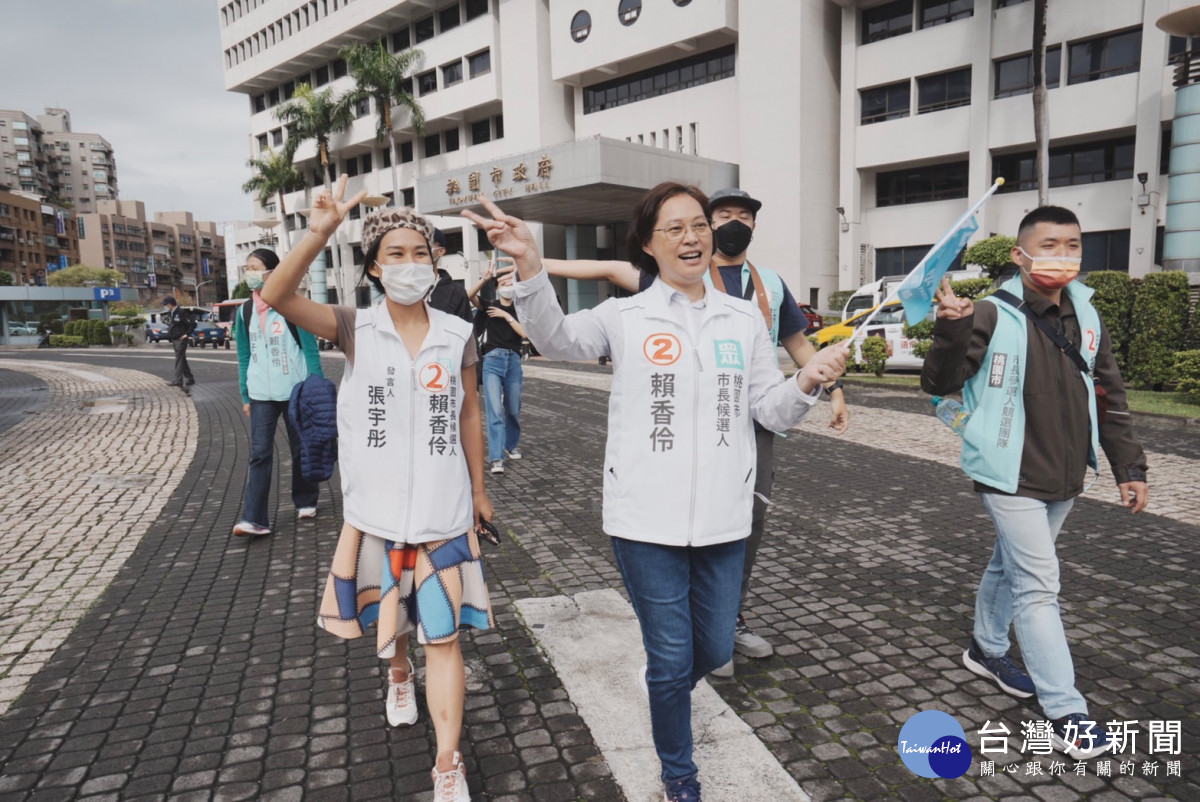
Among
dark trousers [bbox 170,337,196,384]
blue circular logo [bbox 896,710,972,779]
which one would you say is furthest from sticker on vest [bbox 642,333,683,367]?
dark trousers [bbox 170,337,196,384]

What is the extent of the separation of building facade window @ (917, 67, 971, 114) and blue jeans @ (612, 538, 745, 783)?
1098 inches

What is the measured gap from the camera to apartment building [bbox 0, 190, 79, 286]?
253 ft

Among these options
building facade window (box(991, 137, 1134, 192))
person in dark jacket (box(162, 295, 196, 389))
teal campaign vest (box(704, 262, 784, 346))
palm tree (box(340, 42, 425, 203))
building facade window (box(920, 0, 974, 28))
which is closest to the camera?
teal campaign vest (box(704, 262, 784, 346))

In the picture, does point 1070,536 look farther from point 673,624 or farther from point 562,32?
point 562,32

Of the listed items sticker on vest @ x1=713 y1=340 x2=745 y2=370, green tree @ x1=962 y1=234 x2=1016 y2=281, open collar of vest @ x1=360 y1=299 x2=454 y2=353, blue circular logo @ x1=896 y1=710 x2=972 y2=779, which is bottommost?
blue circular logo @ x1=896 y1=710 x2=972 y2=779

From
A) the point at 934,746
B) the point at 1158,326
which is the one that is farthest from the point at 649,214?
the point at 1158,326

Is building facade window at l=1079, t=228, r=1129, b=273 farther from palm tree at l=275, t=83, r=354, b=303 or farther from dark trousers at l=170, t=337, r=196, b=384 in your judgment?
palm tree at l=275, t=83, r=354, b=303

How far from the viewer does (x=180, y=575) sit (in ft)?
15.9

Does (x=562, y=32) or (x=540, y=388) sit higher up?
(x=562, y=32)

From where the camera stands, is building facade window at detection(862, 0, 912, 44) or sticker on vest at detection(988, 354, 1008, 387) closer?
sticker on vest at detection(988, 354, 1008, 387)

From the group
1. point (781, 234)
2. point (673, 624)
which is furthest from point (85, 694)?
point (781, 234)

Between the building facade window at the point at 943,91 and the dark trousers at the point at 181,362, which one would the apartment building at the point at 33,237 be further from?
the building facade window at the point at 943,91

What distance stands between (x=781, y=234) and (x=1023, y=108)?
8306mm

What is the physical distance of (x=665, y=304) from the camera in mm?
2352
